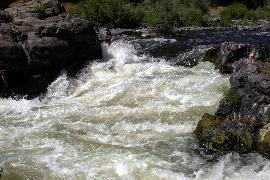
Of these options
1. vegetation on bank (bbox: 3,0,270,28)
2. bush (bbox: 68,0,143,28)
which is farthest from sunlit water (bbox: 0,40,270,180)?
vegetation on bank (bbox: 3,0,270,28)

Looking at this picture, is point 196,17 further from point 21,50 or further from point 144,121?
point 144,121

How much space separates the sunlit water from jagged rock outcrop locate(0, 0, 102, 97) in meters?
0.55

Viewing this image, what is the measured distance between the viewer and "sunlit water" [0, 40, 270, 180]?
30.8 feet

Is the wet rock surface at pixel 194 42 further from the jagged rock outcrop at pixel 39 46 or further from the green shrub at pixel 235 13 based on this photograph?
the green shrub at pixel 235 13

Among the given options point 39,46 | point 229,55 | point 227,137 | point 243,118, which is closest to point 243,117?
point 243,118

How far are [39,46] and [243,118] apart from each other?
7.87 metres

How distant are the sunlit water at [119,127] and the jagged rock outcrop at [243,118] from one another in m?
0.35

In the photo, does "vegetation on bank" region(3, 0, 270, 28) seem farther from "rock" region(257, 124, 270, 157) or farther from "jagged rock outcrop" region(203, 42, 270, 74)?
"rock" region(257, 124, 270, 157)

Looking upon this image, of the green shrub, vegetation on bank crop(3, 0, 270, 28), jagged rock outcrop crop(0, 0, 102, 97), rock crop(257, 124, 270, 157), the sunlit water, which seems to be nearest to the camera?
the sunlit water

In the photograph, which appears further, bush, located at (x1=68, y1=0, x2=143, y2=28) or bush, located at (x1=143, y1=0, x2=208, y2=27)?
bush, located at (x1=143, y1=0, x2=208, y2=27)

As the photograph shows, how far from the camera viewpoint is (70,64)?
55.0 ft

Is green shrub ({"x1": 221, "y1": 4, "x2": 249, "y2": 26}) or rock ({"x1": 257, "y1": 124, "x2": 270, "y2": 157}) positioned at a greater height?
rock ({"x1": 257, "y1": 124, "x2": 270, "y2": 157})

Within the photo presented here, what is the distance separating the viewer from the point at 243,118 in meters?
10.7

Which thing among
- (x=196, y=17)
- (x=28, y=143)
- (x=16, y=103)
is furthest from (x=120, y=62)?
(x=196, y=17)
